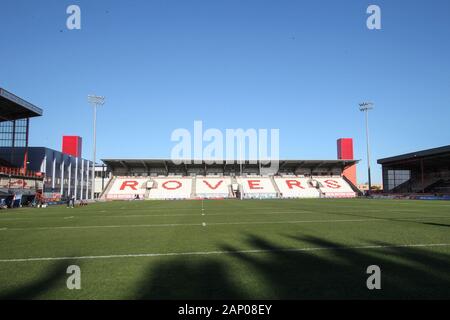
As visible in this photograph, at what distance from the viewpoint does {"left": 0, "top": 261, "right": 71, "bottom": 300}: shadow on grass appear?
4746 mm

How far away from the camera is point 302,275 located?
5.67 meters

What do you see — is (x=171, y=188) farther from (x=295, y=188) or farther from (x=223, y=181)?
(x=295, y=188)

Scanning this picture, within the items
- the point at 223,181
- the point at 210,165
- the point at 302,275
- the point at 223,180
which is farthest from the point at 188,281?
the point at 210,165

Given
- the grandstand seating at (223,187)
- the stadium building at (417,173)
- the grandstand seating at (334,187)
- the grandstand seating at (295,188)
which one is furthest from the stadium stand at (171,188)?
the stadium building at (417,173)

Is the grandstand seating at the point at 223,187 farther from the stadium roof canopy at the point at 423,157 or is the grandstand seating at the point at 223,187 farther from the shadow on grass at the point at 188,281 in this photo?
the shadow on grass at the point at 188,281

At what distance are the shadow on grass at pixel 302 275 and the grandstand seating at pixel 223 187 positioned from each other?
57608 millimetres

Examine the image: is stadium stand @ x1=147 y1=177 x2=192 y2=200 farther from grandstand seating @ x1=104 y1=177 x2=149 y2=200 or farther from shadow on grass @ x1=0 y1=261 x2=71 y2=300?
shadow on grass @ x1=0 y1=261 x2=71 y2=300

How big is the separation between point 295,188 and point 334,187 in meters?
8.29

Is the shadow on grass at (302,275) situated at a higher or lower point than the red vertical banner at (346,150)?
lower

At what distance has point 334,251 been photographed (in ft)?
25.8

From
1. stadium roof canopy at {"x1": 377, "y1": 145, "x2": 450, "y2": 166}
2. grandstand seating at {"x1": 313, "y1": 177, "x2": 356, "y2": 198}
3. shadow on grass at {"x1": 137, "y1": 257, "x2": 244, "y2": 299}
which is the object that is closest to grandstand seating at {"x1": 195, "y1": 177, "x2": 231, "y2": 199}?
grandstand seating at {"x1": 313, "y1": 177, "x2": 356, "y2": 198}

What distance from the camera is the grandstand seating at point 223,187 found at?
6581 centimetres

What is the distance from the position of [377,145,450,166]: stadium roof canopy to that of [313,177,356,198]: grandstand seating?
9.11m
